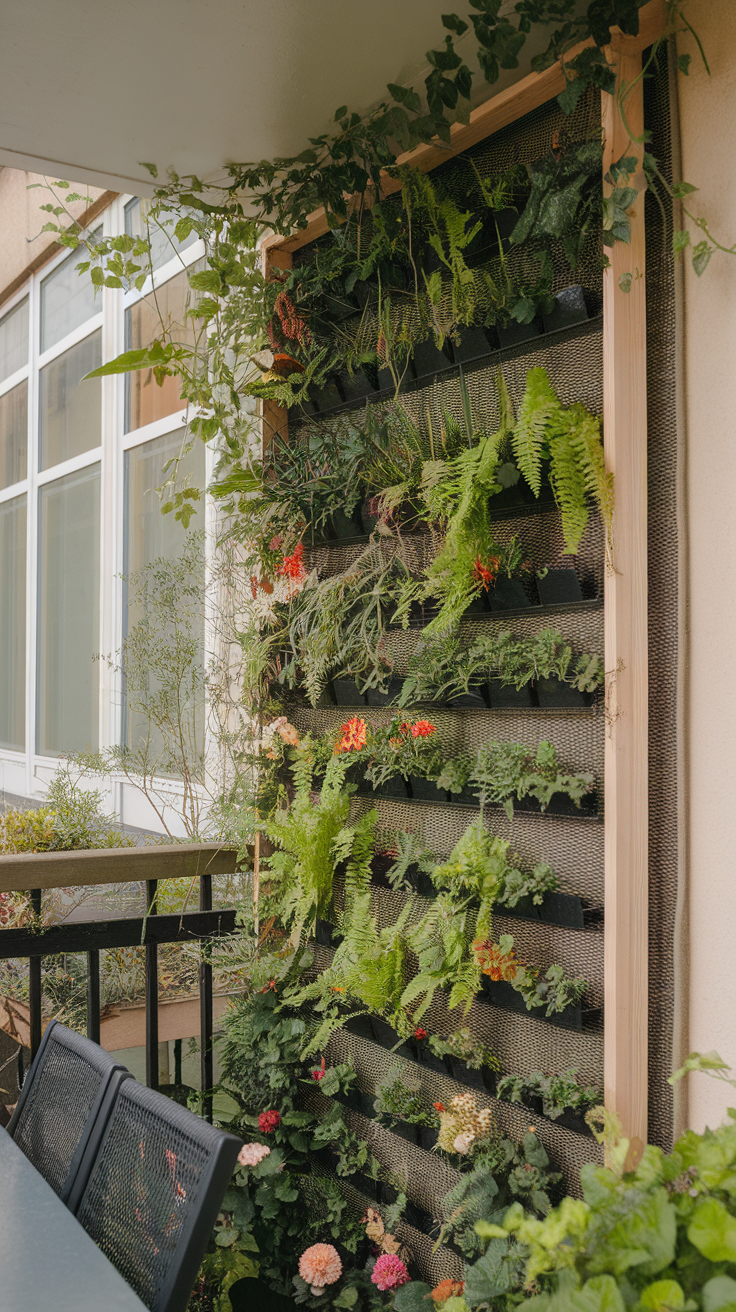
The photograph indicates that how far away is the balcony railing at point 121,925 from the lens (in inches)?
82.3

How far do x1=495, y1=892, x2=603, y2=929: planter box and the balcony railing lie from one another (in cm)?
98

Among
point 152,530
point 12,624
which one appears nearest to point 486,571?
point 152,530

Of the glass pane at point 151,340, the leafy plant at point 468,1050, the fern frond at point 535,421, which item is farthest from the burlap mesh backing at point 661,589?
the glass pane at point 151,340

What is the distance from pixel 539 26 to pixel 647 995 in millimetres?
1662

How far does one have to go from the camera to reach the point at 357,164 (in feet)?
6.62

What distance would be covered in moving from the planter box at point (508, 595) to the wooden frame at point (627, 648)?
0.65ft

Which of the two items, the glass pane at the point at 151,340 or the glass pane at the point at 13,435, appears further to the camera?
the glass pane at the point at 13,435

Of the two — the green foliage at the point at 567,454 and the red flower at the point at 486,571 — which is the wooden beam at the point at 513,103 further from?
the red flower at the point at 486,571

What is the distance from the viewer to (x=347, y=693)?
7.00 feet

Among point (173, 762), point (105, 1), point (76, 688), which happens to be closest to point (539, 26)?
point (105, 1)

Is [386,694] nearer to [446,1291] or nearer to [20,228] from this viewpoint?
[446,1291]

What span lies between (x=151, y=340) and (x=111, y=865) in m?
2.91

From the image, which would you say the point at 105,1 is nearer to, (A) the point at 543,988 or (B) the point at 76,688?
(A) the point at 543,988

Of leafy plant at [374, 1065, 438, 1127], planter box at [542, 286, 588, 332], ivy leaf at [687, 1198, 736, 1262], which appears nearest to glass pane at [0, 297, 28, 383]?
planter box at [542, 286, 588, 332]
